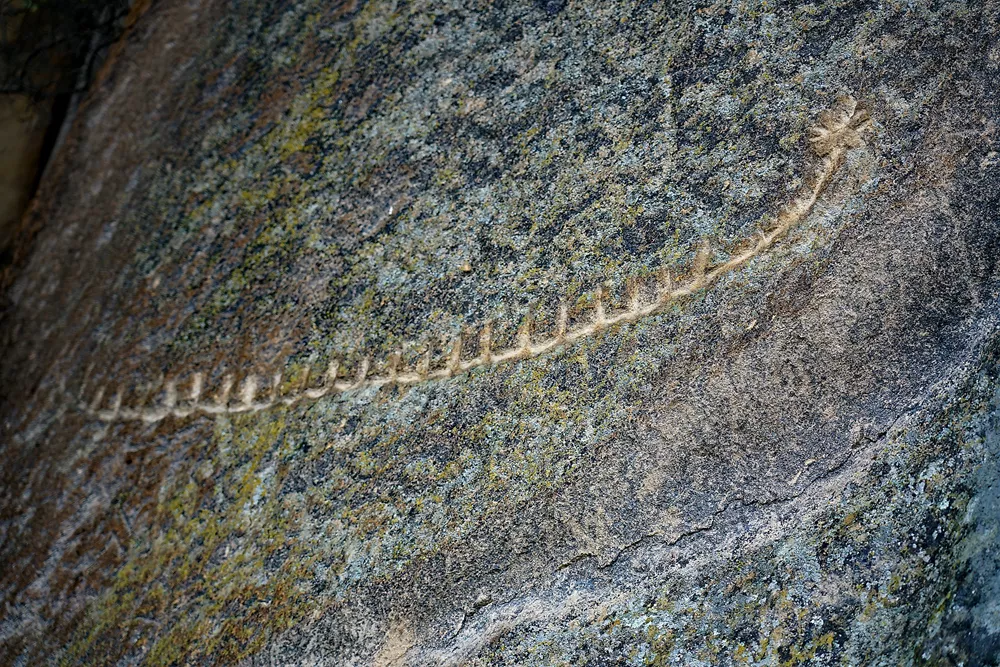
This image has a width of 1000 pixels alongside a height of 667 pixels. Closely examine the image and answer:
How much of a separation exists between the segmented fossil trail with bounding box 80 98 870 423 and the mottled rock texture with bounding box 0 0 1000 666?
0.05 ft

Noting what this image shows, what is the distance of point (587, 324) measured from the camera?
1590mm

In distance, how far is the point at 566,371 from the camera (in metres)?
1.58

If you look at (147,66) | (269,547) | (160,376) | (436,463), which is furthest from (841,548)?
(147,66)

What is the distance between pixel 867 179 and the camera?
1483 mm

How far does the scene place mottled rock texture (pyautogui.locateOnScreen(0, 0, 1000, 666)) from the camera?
4.58 feet

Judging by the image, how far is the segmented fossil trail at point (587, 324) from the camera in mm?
1513

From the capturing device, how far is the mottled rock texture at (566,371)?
4.58 feet

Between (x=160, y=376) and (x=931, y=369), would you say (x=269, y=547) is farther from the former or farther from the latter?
(x=931, y=369)

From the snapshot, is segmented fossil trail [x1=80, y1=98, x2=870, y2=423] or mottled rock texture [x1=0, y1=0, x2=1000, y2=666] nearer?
mottled rock texture [x1=0, y1=0, x2=1000, y2=666]

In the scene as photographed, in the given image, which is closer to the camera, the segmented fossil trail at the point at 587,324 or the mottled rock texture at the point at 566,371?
the mottled rock texture at the point at 566,371

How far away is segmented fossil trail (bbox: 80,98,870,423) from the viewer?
151 centimetres

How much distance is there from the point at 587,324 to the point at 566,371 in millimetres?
98

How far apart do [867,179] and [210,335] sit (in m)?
1.46

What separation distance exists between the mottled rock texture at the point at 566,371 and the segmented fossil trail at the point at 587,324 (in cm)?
2
